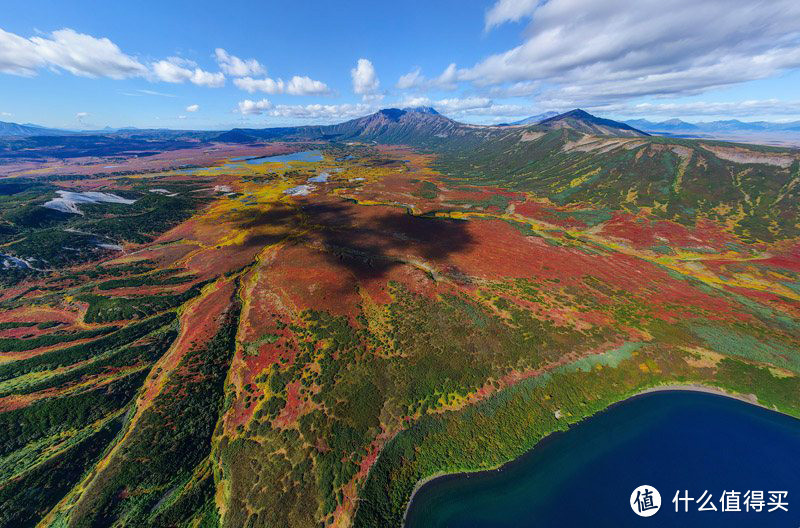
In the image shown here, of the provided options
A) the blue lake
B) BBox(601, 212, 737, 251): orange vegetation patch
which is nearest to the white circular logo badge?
the blue lake

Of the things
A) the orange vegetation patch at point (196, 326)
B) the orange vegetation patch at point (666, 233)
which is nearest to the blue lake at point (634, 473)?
the orange vegetation patch at point (196, 326)

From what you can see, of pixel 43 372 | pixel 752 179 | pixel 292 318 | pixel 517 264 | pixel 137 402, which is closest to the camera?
pixel 137 402

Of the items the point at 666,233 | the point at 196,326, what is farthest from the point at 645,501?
the point at 666,233

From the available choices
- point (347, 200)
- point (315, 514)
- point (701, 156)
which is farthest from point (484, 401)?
point (701, 156)

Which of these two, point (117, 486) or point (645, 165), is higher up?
point (645, 165)

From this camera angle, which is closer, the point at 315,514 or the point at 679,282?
Answer: the point at 315,514

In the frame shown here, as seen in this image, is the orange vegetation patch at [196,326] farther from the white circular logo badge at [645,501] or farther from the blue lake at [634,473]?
the white circular logo badge at [645,501]

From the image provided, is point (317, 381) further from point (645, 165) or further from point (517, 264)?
point (645, 165)
